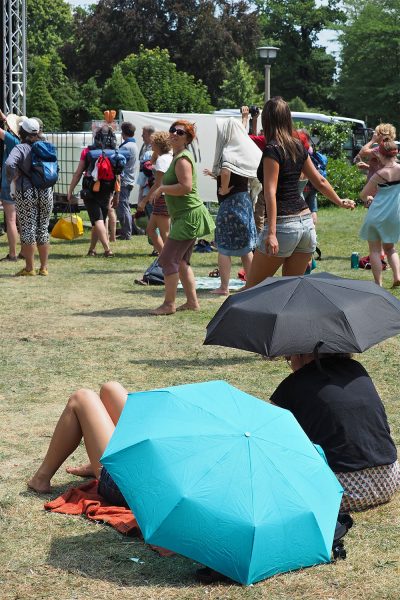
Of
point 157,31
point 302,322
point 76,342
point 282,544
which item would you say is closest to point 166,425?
point 282,544

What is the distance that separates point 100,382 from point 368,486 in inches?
114

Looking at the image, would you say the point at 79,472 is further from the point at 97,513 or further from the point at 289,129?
the point at 289,129

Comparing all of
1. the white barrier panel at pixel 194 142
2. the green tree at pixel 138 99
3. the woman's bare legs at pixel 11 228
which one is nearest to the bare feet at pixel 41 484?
the woman's bare legs at pixel 11 228

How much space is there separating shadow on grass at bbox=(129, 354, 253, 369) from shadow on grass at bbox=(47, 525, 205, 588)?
10.6ft

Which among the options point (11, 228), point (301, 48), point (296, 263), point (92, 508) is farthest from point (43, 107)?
point (301, 48)

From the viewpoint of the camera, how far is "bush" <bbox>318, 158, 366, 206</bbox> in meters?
22.6

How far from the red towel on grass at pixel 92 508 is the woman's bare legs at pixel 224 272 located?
19.0 ft

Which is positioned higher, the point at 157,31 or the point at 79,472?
the point at 157,31

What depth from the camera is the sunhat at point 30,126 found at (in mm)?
11281

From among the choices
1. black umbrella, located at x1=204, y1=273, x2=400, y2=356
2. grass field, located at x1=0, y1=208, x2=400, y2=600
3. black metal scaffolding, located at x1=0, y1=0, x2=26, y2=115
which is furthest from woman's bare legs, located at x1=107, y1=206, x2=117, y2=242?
black umbrella, located at x1=204, y1=273, x2=400, y2=356

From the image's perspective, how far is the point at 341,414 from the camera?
433 centimetres

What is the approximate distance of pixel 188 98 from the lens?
4125 centimetres

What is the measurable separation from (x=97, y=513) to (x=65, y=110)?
39859 millimetres

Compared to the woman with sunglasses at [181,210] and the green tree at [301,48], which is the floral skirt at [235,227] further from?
the green tree at [301,48]
